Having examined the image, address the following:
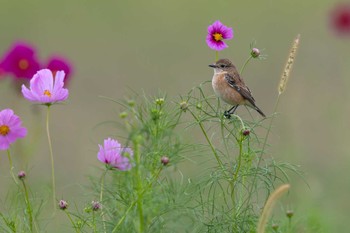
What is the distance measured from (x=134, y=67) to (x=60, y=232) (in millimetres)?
9179

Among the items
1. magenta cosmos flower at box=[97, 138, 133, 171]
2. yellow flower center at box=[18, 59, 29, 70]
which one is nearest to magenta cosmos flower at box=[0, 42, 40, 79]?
yellow flower center at box=[18, 59, 29, 70]

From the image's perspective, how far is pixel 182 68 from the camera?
13.8 m

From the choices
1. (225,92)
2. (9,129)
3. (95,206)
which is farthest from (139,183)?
(225,92)

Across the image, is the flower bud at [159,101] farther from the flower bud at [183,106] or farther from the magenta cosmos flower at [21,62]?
the magenta cosmos flower at [21,62]

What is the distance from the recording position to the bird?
4.77 metres

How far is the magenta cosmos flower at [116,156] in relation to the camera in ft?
11.6

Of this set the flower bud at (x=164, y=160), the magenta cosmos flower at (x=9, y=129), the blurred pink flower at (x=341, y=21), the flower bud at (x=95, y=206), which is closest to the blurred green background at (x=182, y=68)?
the blurred pink flower at (x=341, y=21)

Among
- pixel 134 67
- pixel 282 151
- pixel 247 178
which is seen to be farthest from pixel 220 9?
pixel 247 178

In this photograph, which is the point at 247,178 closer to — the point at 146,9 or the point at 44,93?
the point at 44,93

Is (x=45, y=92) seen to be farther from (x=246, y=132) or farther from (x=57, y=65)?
(x=57, y=65)

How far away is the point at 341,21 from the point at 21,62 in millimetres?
4005

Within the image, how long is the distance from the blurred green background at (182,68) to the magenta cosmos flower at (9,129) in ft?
6.05

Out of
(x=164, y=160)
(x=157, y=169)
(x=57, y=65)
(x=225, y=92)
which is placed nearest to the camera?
(x=164, y=160)

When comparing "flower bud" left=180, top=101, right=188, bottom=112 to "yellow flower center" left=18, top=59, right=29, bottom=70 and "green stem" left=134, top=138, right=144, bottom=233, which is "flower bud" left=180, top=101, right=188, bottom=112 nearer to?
"green stem" left=134, top=138, right=144, bottom=233
